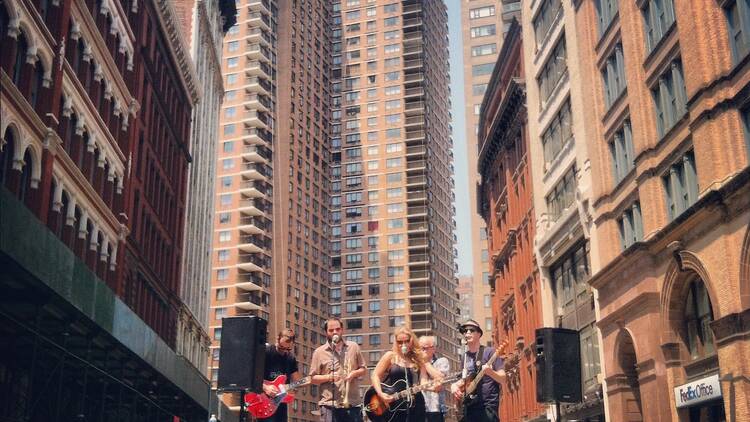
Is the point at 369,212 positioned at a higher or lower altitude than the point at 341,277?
higher

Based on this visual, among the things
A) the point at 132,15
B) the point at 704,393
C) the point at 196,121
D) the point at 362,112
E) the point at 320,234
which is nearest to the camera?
the point at 704,393

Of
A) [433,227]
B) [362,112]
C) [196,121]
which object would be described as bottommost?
[196,121]

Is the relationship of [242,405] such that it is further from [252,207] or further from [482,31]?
[482,31]

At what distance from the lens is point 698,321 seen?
26.3 metres

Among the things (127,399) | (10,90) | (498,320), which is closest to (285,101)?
(498,320)

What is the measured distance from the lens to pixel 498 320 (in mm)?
61406

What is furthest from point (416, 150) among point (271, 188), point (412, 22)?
point (271, 188)

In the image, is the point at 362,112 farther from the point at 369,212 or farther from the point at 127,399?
the point at 127,399

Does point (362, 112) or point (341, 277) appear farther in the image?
point (362, 112)

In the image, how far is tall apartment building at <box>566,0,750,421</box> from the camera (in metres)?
23.3

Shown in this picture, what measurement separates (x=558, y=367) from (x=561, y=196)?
2696 cm

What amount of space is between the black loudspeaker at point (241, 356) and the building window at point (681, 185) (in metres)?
17.7

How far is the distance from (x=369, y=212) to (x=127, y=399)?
89979 mm

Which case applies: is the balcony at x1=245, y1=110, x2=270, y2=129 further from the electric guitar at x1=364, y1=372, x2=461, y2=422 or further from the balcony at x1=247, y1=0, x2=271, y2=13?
the electric guitar at x1=364, y1=372, x2=461, y2=422
